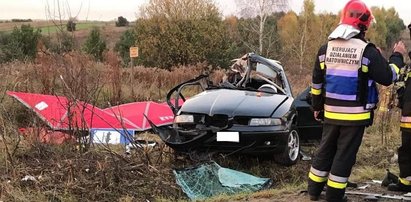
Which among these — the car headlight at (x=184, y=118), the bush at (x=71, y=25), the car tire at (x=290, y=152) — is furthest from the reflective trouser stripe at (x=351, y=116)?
the bush at (x=71, y=25)

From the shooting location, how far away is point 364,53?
4.38 metres

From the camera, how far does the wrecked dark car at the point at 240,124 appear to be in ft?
20.0

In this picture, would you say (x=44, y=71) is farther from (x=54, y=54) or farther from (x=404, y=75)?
(x=404, y=75)

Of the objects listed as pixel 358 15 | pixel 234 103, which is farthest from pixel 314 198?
pixel 234 103

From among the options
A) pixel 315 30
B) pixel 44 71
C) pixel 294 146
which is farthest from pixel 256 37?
pixel 294 146

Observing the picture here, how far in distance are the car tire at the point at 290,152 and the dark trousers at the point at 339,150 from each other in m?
1.66

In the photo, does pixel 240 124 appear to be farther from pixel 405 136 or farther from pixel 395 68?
pixel 395 68

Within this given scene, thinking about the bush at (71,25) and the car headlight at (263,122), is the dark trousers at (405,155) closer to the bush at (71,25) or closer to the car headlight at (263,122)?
the car headlight at (263,122)

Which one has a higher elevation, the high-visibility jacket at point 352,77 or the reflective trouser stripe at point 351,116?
the high-visibility jacket at point 352,77

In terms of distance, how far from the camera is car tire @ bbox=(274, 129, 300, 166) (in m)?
6.43

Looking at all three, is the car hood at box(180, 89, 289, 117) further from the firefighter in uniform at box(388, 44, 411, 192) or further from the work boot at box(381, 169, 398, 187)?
the firefighter in uniform at box(388, 44, 411, 192)

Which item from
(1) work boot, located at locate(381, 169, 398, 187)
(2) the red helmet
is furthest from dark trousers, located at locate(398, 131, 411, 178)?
(2) the red helmet

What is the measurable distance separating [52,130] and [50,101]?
2.25 metres

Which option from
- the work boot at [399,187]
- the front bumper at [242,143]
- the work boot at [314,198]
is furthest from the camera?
the front bumper at [242,143]
